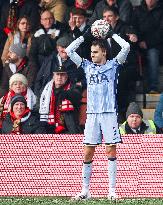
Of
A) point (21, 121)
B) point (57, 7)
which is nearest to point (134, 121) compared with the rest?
point (21, 121)

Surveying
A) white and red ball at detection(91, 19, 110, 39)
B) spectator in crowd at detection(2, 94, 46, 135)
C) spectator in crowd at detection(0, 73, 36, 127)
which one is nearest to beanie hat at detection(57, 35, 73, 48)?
spectator in crowd at detection(0, 73, 36, 127)

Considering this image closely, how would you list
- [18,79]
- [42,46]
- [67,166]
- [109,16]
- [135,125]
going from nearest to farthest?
[67,166] → [135,125] → [18,79] → [109,16] → [42,46]

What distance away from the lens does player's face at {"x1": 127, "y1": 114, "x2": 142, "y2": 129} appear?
567 inches

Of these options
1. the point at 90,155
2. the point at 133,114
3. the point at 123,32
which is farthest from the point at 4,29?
the point at 90,155

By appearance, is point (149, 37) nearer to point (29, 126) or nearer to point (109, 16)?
point (109, 16)

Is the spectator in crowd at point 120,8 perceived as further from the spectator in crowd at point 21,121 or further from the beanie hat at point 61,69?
the spectator in crowd at point 21,121

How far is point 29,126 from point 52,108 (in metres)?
0.96

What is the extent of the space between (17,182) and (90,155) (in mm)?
1461

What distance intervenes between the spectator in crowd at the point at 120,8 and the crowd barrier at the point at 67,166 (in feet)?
12.1

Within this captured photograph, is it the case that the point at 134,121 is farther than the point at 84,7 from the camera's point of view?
No

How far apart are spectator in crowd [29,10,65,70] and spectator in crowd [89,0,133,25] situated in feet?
2.09

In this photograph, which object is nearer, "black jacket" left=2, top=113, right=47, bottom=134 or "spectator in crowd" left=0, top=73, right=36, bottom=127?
"black jacket" left=2, top=113, right=47, bottom=134

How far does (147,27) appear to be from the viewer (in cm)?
1672

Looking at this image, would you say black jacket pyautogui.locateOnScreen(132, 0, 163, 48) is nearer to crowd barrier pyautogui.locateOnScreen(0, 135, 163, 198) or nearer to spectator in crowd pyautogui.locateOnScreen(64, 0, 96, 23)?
spectator in crowd pyautogui.locateOnScreen(64, 0, 96, 23)
